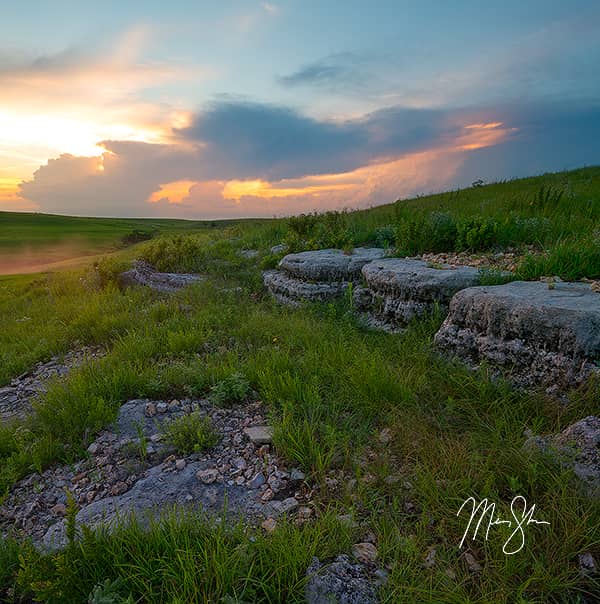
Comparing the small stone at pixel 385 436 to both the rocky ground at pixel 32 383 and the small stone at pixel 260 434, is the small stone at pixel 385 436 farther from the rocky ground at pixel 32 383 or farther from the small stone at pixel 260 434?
the rocky ground at pixel 32 383

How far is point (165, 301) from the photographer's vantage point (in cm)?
761

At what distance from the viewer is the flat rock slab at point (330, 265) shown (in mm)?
7410

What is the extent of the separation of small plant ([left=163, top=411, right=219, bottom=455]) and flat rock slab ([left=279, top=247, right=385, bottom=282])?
438 cm

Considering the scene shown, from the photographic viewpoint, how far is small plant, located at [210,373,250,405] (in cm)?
409

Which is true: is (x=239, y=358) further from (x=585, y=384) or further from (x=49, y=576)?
(x=585, y=384)

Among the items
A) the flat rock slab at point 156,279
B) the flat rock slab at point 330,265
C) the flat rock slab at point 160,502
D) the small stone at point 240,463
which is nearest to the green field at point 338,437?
the flat rock slab at point 160,502

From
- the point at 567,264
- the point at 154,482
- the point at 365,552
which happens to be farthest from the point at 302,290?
the point at 365,552

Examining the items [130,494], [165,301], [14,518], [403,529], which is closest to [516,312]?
[403,529]

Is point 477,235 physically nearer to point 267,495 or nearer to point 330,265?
point 330,265

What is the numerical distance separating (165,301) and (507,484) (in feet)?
21.2

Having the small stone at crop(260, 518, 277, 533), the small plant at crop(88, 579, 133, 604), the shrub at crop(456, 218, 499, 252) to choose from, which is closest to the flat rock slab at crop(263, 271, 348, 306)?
the shrub at crop(456, 218, 499, 252)

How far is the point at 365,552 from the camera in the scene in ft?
7.63
